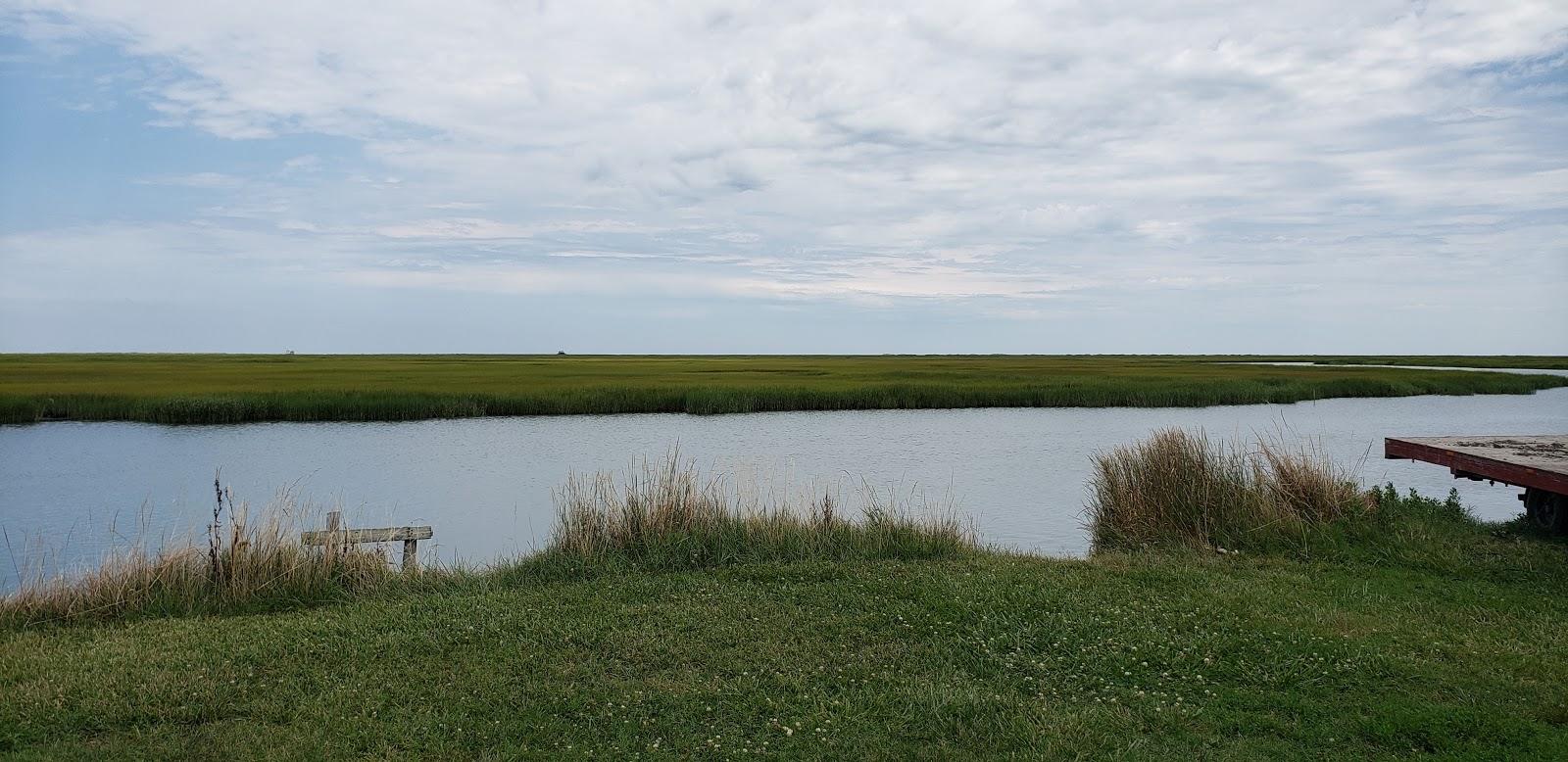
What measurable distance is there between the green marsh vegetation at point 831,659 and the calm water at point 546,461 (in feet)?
14.7

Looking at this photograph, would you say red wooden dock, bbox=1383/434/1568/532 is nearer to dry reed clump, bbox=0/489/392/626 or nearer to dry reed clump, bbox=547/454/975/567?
dry reed clump, bbox=547/454/975/567

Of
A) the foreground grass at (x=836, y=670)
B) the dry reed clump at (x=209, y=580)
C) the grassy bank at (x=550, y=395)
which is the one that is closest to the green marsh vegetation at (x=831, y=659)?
the foreground grass at (x=836, y=670)

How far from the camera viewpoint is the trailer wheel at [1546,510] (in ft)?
42.9

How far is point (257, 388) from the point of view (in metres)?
48.2

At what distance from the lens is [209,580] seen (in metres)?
10.3

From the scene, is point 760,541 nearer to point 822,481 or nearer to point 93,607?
point 93,607

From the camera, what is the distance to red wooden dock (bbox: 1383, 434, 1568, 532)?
1216 cm

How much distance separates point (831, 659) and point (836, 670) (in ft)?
0.94

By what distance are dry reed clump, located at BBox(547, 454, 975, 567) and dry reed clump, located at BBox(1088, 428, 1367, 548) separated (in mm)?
3168

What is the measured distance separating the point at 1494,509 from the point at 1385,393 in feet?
144

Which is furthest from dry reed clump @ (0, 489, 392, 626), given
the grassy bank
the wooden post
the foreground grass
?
the grassy bank

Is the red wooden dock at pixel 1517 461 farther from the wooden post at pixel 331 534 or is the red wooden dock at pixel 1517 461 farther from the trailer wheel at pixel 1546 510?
the wooden post at pixel 331 534

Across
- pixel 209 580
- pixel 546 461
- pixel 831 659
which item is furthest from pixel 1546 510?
pixel 546 461

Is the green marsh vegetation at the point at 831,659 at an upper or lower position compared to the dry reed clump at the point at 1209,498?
lower
